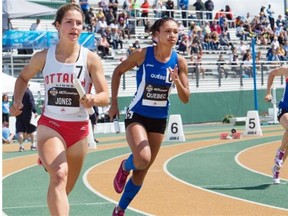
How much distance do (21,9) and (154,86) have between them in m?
21.1

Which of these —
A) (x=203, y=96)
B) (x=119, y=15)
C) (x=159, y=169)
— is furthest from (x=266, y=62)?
(x=159, y=169)

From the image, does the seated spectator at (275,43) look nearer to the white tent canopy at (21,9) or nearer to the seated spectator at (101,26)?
the seated spectator at (101,26)

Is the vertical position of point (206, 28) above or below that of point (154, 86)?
below

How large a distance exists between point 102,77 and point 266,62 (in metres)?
30.6

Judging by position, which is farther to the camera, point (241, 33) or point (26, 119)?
point (241, 33)

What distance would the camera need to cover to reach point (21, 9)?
29922 mm

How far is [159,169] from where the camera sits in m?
15.9

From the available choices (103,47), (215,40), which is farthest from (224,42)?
(103,47)

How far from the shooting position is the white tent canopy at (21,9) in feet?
96.9

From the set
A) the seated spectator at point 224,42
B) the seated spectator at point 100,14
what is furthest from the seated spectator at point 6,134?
the seated spectator at point 224,42

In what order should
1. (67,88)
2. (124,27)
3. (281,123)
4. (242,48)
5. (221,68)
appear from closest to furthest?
(67,88)
(281,123)
(221,68)
(124,27)
(242,48)

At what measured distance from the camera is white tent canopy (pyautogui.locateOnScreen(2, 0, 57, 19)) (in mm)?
29531

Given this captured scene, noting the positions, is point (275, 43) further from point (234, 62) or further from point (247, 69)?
point (234, 62)

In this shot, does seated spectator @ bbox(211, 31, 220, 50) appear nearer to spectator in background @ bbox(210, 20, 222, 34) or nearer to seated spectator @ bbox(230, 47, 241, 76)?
seated spectator @ bbox(230, 47, 241, 76)
